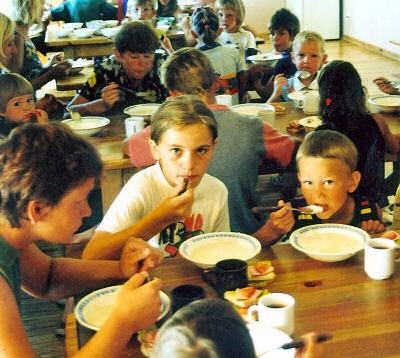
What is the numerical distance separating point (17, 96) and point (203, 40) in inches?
56.6

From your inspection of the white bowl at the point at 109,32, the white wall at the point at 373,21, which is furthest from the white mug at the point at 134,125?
the white wall at the point at 373,21

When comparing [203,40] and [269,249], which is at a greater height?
[203,40]

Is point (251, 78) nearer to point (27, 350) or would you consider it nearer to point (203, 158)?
point (203, 158)

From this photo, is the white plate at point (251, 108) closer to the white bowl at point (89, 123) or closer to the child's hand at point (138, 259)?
the white bowl at point (89, 123)

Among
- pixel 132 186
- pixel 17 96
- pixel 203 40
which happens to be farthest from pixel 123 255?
pixel 203 40

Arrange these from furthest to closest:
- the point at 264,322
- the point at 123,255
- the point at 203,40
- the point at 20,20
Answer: the point at 20,20, the point at 203,40, the point at 123,255, the point at 264,322

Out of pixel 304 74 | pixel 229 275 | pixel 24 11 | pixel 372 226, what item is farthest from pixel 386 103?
pixel 24 11

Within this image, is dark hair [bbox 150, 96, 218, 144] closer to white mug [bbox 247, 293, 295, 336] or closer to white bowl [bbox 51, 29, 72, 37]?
white mug [bbox 247, 293, 295, 336]

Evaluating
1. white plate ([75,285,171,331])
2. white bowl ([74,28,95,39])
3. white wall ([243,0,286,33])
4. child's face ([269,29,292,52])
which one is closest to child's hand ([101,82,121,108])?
child's face ([269,29,292,52])

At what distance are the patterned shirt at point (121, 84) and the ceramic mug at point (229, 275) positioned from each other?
2.16 m

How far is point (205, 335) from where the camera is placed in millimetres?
792

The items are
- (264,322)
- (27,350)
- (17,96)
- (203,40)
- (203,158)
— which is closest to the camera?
(27,350)

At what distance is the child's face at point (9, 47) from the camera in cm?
414

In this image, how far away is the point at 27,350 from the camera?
1.28m
